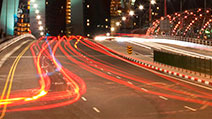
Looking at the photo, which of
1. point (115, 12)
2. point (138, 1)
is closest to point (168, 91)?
point (115, 12)

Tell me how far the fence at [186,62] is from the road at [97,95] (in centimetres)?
254

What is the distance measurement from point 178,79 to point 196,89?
448 centimetres

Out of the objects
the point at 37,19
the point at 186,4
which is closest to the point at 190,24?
the point at 37,19

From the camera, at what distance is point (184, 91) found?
19.6m

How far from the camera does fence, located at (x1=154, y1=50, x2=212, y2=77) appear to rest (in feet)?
83.1

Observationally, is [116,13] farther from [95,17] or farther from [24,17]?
[24,17]

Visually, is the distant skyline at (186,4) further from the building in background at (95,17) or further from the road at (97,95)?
the road at (97,95)

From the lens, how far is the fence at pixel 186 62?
25330mm

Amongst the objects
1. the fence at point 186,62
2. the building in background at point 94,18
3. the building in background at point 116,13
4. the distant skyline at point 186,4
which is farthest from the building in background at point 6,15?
the building in background at point 94,18

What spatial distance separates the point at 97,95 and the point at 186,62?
1252 centimetres

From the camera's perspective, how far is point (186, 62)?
28.5m

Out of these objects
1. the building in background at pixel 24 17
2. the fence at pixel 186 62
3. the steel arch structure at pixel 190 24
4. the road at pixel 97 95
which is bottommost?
the road at pixel 97 95

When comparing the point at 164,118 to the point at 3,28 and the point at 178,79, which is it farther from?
the point at 3,28

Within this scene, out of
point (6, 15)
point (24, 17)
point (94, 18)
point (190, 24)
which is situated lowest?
point (6, 15)
